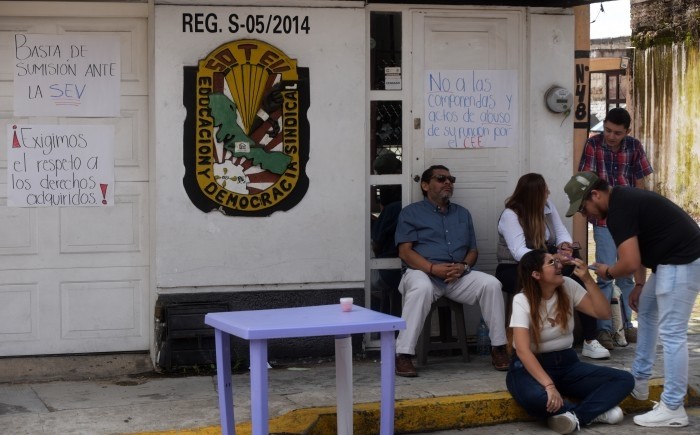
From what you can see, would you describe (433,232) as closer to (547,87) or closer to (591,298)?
(591,298)

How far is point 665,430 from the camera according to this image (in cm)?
652

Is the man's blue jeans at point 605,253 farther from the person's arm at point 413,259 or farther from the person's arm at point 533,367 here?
the person's arm at point 533,367

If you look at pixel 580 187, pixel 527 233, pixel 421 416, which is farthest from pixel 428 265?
pixel 580 187

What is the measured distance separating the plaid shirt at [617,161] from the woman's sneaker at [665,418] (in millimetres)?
2122

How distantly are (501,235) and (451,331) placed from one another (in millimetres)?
886

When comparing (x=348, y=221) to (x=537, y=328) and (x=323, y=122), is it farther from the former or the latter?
(x=537, y=328)

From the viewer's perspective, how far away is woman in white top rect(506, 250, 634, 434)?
652cm

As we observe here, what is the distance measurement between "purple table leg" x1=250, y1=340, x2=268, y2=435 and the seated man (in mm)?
2399

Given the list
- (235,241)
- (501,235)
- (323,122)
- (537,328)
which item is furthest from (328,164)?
(537,328)

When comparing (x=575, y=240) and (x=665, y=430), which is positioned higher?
(x=575, y=240)

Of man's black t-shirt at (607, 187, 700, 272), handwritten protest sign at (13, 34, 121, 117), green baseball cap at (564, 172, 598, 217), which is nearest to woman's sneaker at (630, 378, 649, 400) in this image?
man's black t-shirt at (607, 187, 700, 272)

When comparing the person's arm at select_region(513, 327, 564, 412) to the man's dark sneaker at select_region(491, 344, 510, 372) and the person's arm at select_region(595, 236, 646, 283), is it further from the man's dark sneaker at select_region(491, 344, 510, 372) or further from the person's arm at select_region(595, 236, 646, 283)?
the man's dark sneaker at select_region(491, 344, 510, 372)

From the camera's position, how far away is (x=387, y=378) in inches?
217

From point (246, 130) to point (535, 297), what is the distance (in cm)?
241
